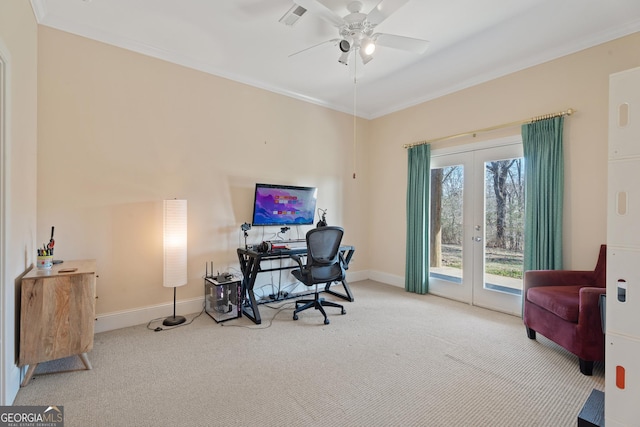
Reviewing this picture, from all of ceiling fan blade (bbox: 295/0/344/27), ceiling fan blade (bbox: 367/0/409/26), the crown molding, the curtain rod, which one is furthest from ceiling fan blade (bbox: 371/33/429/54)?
the crown molding

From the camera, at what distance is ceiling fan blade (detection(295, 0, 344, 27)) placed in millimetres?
2102

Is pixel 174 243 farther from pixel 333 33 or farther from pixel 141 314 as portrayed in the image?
pixel 333 33

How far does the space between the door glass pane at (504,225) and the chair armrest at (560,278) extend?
610 millimetres

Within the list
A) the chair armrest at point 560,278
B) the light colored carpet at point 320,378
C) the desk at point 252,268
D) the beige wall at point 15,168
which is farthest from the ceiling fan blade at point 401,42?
the light colored carpet at point 320,378

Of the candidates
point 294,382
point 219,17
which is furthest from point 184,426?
point 219,17

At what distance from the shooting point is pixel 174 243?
3.06m

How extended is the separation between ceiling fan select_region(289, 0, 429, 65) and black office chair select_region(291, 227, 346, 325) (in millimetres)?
1763

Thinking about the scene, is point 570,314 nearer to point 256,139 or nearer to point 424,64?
point 424,64

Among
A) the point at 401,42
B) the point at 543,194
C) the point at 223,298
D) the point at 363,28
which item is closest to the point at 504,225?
the point at 543,194

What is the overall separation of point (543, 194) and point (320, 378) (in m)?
2.99

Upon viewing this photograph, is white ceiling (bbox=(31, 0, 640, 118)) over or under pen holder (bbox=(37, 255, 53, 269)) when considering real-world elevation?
over

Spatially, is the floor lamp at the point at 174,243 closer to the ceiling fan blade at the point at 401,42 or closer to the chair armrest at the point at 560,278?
the ceiling fan blade at the point at 401,42

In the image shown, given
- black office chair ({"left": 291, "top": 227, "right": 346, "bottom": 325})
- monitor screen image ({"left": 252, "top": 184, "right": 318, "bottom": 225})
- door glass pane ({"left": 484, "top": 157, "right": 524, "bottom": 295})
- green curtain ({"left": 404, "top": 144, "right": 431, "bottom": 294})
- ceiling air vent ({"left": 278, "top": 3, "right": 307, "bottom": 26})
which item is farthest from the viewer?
green curtain ({"left": 404, "top": 144, "right": 431, "bottom": 294})

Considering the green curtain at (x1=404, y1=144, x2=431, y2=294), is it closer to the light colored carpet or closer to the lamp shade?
the light colored carpet
